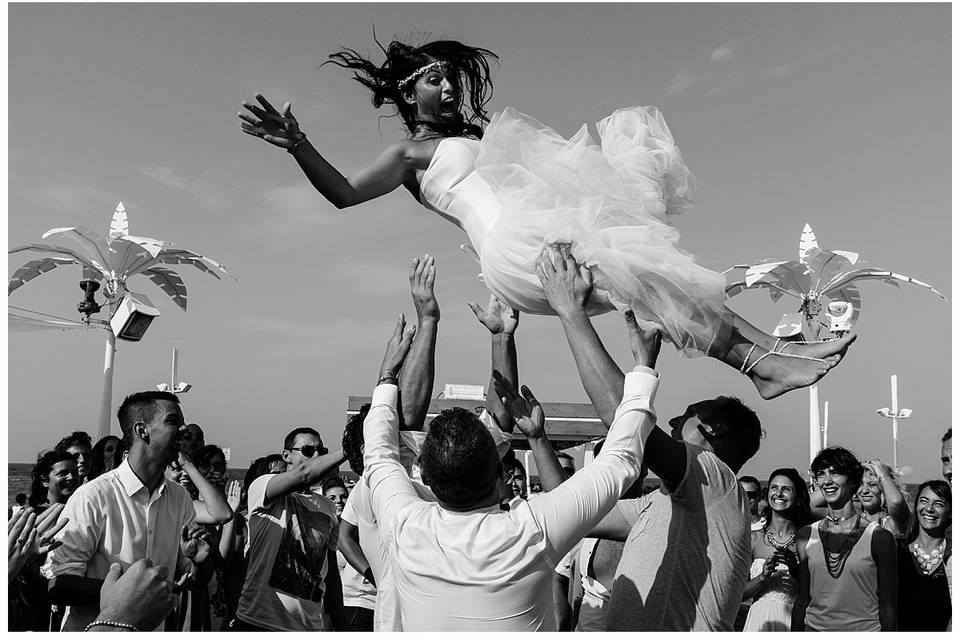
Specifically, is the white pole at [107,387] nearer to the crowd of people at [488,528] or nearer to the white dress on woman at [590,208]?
the crowd of people at [488,528]

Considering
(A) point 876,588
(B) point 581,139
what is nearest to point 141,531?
(B) point 581,139

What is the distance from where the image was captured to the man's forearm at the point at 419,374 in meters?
3.12

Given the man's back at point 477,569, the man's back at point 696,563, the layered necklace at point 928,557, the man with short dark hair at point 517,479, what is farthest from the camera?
the man with short dark hair at point 517,479

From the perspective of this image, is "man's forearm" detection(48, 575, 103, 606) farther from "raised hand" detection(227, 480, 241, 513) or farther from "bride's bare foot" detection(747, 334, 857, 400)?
"raised hand" detection(227, 480, 241, 513)

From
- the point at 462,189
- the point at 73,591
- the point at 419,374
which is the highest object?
the point at 462,189

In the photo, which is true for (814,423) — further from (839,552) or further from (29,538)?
(29,538)

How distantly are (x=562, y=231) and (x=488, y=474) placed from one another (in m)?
1.01

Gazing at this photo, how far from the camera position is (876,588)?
4.80 metres

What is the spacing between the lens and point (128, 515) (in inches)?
137

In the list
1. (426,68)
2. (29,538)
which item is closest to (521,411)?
(29,538)

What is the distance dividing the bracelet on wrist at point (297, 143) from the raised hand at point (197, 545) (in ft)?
8.96

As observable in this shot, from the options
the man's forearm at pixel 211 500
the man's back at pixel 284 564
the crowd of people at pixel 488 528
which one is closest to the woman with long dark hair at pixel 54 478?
the crowd of people at pixel 488 528

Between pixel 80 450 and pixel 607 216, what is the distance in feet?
12.4

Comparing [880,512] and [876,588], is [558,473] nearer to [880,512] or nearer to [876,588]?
[876,588]
